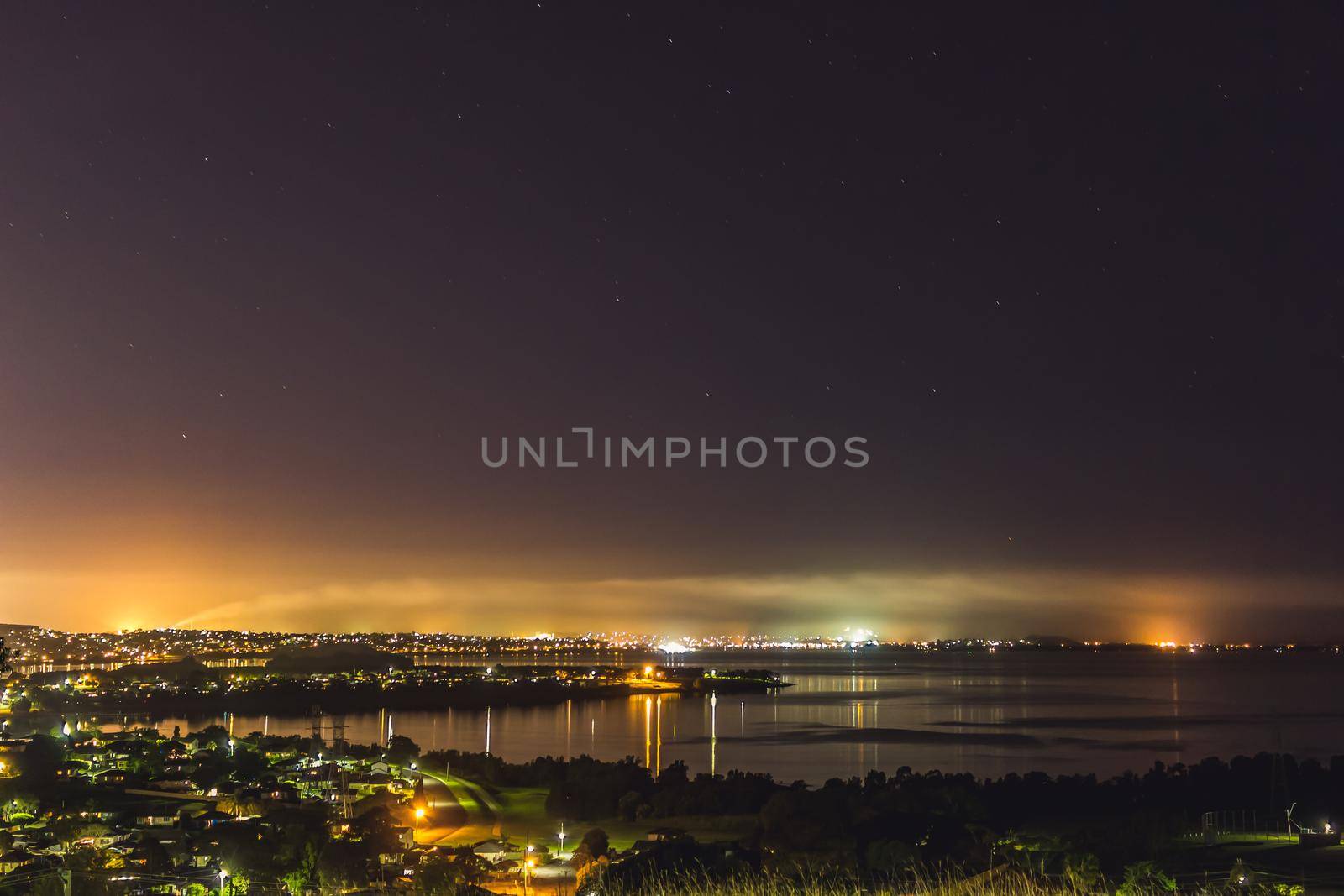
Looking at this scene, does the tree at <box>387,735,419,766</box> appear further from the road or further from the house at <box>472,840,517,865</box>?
the house at <box>472,840,517,865</box>

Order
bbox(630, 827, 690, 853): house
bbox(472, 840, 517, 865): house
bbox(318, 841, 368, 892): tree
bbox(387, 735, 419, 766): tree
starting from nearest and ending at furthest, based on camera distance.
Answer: bbox(318, 841, 368, 892): tree
bbox(630, 827, 690, 853): house
bbox(472, 840, 517, 865): house
bbox(387, 735, 419, 766): tree

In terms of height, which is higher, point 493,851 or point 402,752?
point 402,752

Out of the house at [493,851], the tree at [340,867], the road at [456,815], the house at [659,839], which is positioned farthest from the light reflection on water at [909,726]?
the tree at [340,867]

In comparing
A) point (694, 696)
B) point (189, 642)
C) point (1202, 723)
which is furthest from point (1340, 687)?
point (189, 642)

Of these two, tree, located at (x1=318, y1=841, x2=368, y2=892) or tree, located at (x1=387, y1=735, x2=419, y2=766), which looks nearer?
tree, located at (x1=318, y1=841, x2=368, y2=892)

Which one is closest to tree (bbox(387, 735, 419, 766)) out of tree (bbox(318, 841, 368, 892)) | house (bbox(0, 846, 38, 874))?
house (bbox(0, 846, 38, 874))

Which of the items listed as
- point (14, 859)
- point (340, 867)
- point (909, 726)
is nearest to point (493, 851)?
point (340, 867)

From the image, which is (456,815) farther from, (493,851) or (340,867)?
(340,867)

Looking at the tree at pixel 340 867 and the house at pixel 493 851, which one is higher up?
the tree at pixel 340 867

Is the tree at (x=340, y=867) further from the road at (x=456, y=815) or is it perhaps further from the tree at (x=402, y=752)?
the tree at (x=402, y=752)
